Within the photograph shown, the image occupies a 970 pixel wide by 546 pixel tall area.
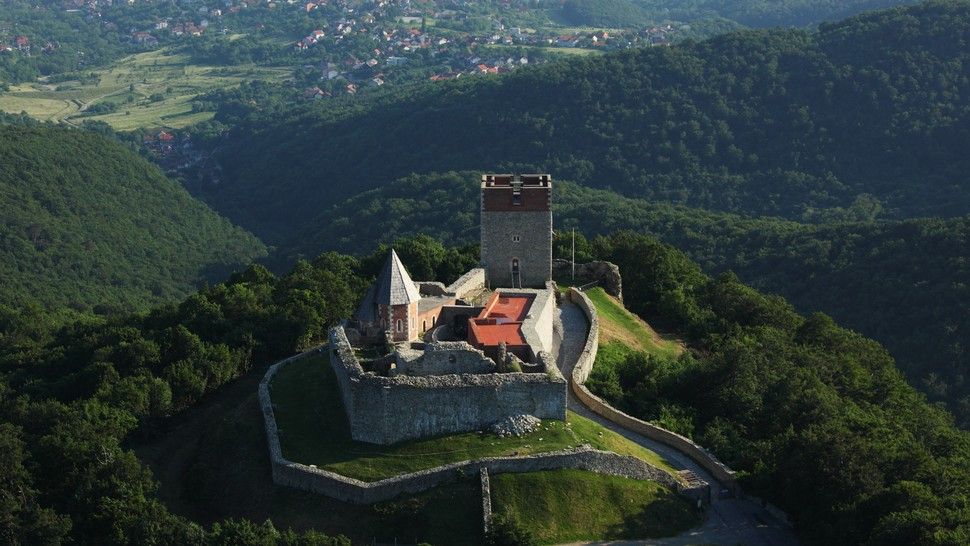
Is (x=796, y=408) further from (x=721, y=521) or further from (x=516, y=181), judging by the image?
(x=516, y=181)

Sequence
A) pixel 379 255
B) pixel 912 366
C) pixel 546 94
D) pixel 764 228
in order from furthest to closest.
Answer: pixel 546 94 → pixel 764 228 → pixel 912 366 → pixel 379 255

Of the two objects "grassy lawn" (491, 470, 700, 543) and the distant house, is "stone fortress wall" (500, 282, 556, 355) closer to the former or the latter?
"grassy lawn" (491, 470, 700, 543)

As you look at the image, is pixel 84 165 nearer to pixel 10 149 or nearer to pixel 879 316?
pixel 10 149

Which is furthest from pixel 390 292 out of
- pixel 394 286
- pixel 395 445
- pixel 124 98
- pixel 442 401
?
pixel 124 98

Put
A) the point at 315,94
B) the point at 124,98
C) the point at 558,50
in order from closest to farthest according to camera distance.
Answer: the point at 124,98 → the point at 315,94 → the point at 558,50

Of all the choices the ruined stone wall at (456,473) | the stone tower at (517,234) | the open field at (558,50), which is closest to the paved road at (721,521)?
the ruined stone wall at (456,473)

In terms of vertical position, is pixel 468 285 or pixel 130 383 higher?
pixel 468 285

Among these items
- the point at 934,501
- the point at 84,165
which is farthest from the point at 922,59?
the point at 934,501
